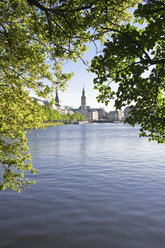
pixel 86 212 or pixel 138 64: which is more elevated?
Answer: pixel 138 64

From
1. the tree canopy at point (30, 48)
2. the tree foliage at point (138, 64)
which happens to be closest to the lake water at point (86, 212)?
the tree canopy at point (30, 48)

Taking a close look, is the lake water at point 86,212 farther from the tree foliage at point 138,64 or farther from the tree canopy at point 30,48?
the tree foliage at point 138,64

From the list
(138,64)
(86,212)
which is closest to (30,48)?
(138,64)

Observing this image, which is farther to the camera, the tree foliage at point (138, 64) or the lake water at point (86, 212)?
the lake water at point (86, 212)

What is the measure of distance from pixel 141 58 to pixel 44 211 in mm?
9374

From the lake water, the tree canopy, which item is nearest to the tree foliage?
the tree canopy

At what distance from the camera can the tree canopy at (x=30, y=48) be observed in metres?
8.41

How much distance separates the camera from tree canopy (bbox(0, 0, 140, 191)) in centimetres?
841

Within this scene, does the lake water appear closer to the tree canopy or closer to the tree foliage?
the tree canopy

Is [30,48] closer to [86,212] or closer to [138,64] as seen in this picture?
[138,64]

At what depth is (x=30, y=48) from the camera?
32.4 ft

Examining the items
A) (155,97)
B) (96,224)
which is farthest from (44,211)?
(155,97)

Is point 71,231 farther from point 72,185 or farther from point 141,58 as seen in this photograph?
point 141,58

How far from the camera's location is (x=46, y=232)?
9.39 metres
